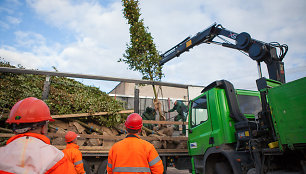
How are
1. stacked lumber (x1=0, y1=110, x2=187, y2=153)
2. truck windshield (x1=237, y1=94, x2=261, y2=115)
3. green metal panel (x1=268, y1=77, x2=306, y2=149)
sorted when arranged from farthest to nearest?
stacked lumber (x1=0, y1=110, x2=187, y2=153) → truck windshield (x1=237, y1=94, x2=261, y2=115) → green metal panel (x1=268, y1=77, x2=306, y2=149)

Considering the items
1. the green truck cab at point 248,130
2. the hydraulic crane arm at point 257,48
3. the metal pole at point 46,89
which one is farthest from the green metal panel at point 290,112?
the metal pole at point 46,89

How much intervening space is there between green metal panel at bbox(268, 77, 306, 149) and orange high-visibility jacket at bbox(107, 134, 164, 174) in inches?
87.0

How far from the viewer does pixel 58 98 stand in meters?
6.35

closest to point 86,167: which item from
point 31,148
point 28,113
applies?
point 28,113

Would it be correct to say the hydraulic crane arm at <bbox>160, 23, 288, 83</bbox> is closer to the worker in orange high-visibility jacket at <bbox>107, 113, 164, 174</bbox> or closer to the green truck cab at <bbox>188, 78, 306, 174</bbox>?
the green truck cab at <bbox>188, 78, 306, 174</bbox>

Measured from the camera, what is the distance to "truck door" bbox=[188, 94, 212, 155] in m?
4.95

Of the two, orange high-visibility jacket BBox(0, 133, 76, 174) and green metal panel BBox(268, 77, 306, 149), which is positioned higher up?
green metal panel BBox(268, 77, 306, 149)

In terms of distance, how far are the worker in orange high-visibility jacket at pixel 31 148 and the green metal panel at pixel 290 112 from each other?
10.6 ft

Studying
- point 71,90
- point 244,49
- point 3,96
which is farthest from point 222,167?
point 3,96

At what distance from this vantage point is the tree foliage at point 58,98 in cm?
593

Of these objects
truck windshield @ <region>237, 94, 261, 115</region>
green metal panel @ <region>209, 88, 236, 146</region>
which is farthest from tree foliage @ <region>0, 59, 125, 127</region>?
truck windshield @ <region>237, 94, 261, 115</region>

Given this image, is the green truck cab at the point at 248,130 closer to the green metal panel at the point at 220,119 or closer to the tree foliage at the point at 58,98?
the green metal panel at the point at 220,119

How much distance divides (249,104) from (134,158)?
3.78 m

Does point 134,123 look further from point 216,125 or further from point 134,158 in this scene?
point 216,125
